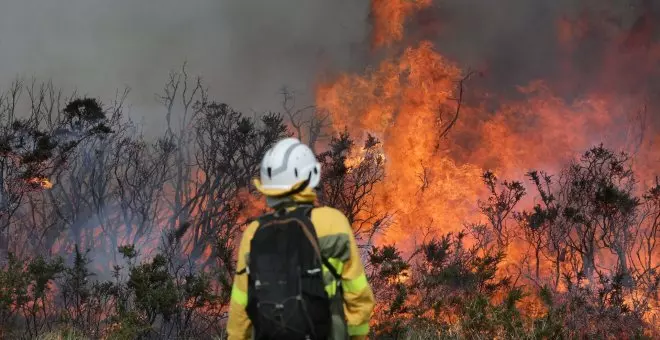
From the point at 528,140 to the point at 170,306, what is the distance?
1313 cm

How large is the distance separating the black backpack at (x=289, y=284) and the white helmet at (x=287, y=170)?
186mm

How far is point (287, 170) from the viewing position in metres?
2.82

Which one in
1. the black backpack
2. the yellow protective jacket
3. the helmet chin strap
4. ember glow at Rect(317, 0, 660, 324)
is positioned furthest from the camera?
ember glow at Rect(317, 0, 660, 324)

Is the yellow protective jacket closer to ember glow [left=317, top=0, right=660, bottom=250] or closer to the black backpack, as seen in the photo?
the black backpack

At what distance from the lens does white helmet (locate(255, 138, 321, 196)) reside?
2.81m

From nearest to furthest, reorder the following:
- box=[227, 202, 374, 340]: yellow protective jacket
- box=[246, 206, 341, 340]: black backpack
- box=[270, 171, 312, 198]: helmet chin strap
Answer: box=[246, 206, 341, 340]: black backpack
box=[227, 202, 374, 340]: yellow protective jacket
box=[270, 171, 312, 198]: helmet chin strap

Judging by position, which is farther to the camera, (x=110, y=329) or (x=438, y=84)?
(x=438, y=84)

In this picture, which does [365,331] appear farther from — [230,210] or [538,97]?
[538,97]

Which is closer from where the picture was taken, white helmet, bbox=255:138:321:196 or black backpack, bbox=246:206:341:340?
black backpack, bbox=246:206:341:340

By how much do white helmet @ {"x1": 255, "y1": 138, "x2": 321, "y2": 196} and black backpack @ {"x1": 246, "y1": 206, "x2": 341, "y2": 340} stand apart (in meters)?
0.19

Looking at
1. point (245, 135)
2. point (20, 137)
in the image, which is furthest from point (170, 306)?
point (245, 135)

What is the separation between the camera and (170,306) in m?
6.77

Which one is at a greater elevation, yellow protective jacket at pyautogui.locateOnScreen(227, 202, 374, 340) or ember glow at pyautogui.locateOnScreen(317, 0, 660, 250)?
ember glow at pyautogui.locateOnScreen(317, 0, 660, 250)

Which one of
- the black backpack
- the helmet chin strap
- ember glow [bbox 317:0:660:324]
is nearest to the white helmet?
the helmet chin strap
